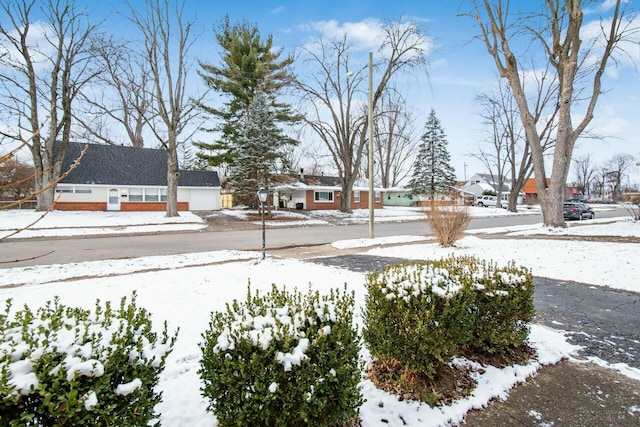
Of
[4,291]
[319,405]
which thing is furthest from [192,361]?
[4,291]

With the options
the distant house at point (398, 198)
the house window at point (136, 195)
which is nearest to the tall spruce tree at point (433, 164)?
the distant house at point (398, 198)

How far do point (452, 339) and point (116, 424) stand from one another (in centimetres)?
234

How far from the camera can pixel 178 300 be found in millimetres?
5262

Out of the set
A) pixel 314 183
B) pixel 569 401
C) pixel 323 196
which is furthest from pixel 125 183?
pixel 569 401

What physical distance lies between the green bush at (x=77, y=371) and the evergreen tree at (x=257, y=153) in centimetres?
2284

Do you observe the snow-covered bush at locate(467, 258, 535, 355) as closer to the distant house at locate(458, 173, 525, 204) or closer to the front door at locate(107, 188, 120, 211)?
the front door at locate(107, 188, 120, 211)

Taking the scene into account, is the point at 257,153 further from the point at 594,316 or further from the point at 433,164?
the point at 433,164

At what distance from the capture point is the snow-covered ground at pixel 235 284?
2629mm

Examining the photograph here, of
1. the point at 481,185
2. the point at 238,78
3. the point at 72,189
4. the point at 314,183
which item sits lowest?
the point at 72,189

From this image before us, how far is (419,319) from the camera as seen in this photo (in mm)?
2650

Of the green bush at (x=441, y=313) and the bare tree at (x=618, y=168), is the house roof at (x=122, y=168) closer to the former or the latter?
the green bush at (x=441, y=313)

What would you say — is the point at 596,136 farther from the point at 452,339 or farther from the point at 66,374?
the point at 66,374

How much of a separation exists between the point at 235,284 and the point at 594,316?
548 centimetres

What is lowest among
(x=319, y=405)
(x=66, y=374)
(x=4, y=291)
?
(x=4, y=291)
